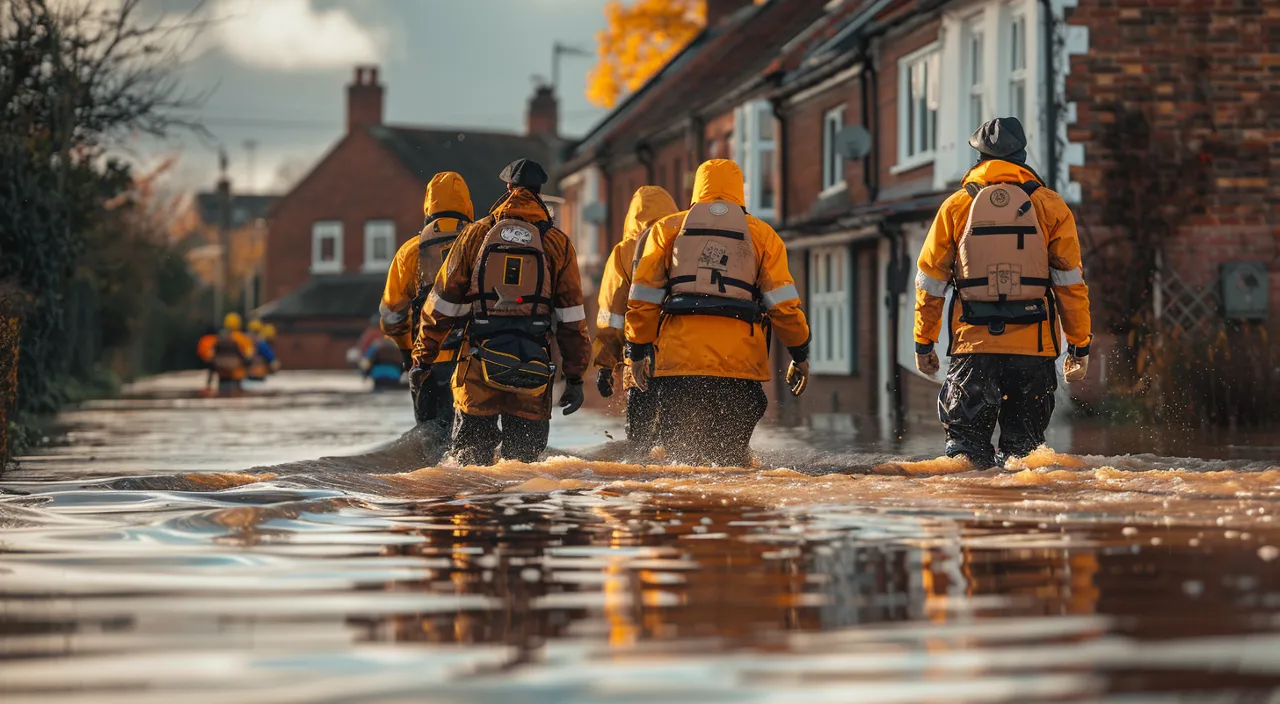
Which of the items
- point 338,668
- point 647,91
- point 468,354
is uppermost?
point 647,91

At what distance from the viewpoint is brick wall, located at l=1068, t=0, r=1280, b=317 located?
19984 mm

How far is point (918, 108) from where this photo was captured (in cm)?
2377

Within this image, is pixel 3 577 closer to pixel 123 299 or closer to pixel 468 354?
pixel 468 354

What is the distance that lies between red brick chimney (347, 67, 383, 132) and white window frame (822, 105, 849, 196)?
42.2m

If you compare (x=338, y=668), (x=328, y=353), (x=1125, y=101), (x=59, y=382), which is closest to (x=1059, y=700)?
(x=338, y=668)

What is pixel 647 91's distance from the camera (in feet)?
150

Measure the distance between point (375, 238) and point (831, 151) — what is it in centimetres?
4191

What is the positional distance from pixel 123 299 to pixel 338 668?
38.4 meters

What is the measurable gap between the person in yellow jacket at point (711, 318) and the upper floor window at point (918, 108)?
41.8 feet

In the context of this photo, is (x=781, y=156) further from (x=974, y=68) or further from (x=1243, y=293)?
(x=1243, y=293)

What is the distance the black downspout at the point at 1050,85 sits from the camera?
19969 mm

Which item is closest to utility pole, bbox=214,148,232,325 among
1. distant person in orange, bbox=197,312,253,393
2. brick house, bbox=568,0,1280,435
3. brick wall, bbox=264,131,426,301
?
brick wall, bbox=264,131,426,301

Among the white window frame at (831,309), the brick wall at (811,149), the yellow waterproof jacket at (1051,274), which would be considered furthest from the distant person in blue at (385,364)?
the yellow waterproof jacket at (1051,274)

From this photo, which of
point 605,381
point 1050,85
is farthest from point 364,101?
point 605,381
